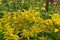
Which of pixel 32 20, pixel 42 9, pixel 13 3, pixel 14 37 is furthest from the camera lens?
pixel 13 3

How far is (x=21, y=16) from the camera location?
10.1 ft

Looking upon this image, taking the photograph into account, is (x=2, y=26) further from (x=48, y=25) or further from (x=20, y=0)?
(x=20, y=0)

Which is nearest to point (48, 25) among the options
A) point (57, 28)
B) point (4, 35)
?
point (57, 28)

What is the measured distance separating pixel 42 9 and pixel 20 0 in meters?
0.63

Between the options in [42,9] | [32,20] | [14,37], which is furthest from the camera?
[42,9]

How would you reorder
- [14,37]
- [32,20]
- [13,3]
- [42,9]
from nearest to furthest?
[14,37] < [32,20] < [42,9] < [13,3]

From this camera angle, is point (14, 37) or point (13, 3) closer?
point (14, 37)

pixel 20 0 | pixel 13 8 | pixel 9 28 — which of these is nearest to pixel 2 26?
pixel 9 28

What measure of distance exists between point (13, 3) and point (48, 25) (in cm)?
124

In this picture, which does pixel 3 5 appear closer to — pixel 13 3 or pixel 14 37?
pixel 13 3

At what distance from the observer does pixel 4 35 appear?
291 cm

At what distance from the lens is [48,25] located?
2979 mm

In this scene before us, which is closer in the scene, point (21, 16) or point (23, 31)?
point (23, 31)

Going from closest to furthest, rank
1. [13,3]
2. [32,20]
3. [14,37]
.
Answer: [14,37]
[32,20]
[13,3]
